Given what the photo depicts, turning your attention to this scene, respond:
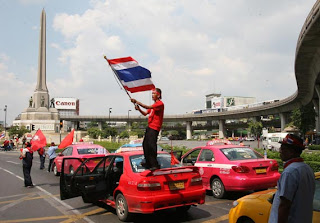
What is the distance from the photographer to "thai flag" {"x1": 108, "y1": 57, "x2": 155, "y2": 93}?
25.2ft

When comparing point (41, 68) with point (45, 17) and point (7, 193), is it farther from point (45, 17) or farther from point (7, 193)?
point (7, 193)

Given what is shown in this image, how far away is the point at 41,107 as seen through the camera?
220 feet

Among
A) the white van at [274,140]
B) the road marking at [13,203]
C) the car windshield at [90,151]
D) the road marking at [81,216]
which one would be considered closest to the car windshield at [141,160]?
the road marking at [81,216]

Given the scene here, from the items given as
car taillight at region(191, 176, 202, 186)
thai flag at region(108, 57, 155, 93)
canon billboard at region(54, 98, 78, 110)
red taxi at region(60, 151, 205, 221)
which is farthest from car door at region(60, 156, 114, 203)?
canon billboard at region(54, 98, 78, 110)

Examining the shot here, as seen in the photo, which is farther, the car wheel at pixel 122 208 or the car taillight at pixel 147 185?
the car wheel at pixel 122 208

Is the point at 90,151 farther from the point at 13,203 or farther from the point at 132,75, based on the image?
the point at 132,75

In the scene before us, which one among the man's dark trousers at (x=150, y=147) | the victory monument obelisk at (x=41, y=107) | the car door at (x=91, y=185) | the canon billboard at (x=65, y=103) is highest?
the canon billboard at (x=65, y=103)

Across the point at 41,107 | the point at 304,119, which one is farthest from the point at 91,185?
the point at 41,107

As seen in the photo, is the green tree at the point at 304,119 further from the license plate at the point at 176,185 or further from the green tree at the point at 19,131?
the green tree at the point at 19,131

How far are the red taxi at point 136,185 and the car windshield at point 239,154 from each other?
8.13 ft

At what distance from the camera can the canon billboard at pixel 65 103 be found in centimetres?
16950

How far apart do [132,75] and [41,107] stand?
2519 inches

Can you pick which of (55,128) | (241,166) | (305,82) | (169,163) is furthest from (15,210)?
(55,128)

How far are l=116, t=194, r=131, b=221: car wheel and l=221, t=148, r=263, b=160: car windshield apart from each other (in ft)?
12.2
